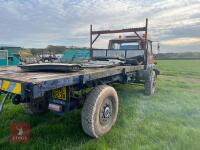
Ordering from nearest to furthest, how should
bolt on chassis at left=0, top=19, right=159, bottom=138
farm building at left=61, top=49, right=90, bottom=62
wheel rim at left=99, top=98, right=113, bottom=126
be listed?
1. bolt on chassis at left=0, top=19, right=159, bottom=138
2. wheel rim at left=99, top=98, right=113, bottom=126
3. farm building at left=61, top=49, right=90, bottom=62

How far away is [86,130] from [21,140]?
1078mm

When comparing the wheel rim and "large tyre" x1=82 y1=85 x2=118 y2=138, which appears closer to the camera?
"large tyre" x1=82 y1=85 x2=118 y2=138

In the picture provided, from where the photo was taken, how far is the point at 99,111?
3480 millimetres

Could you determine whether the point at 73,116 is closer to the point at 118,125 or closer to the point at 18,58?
the point at 118,125

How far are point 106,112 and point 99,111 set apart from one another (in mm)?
276

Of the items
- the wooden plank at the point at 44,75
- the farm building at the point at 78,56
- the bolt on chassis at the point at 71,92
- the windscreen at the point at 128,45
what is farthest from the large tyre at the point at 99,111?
the windscreen at the point at 128,45

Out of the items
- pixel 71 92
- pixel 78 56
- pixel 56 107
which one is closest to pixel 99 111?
pixel 71 92

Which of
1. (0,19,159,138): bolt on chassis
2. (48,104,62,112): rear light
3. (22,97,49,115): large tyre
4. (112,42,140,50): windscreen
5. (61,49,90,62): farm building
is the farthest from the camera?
(112,42,140,50): windscreen

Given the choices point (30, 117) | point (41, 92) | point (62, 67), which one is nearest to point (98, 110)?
point (62, 67)

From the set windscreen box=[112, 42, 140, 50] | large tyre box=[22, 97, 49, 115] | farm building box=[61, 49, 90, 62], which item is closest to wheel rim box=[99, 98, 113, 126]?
large tyre box=[22, 97, 49, 115]

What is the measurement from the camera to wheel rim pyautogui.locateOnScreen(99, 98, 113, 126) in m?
3.60

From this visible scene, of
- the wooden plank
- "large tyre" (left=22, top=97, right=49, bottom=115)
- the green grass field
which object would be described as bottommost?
the green grass field

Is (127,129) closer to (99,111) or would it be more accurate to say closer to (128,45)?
(99,111)

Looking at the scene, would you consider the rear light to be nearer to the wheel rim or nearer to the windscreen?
the wheel rim
